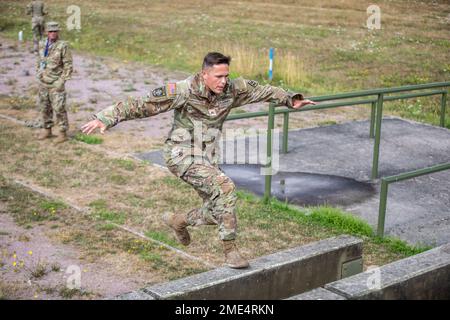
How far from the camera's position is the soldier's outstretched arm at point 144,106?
532cm

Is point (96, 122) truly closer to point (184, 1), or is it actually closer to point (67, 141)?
point (67, 141)

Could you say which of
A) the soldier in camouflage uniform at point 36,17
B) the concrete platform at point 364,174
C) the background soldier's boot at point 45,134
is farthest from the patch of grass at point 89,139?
the soldier in camouflage uniform at point 36,17

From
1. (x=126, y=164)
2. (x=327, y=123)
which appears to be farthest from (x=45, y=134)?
(x=327, y=123)

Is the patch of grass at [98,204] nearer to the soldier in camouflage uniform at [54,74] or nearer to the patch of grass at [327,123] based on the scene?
the soldier in camouflage uniform at [54,74]

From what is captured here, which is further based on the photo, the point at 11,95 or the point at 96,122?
the point at 11,95

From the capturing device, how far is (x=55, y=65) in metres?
11.0

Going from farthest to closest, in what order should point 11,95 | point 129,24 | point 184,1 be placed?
point 184,1 < point 129,24 < point 11,95

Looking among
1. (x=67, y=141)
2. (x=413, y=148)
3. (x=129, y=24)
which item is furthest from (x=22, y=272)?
(x=129, y=24)

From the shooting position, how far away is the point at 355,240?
5996mm

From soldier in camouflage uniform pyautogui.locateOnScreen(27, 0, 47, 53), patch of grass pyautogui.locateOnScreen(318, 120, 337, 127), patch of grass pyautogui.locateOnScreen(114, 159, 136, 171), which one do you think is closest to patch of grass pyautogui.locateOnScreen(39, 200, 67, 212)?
patch of grass pyautogui.locateOnScreen(114, 159, 136, 171)

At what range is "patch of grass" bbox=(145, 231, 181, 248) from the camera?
7.37 m

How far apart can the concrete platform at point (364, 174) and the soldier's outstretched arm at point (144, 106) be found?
317 cm

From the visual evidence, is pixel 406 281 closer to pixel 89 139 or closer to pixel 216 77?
pixel 216 77

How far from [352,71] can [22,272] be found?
14.1m
